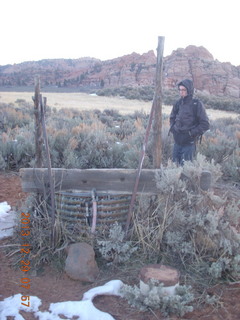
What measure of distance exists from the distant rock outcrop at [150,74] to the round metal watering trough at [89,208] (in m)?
54.5

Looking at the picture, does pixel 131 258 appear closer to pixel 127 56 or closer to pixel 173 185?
pixel 173 185

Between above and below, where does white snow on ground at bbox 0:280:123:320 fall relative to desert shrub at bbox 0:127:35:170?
below

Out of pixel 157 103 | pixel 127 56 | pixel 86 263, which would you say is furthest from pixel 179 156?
pixel 127 56

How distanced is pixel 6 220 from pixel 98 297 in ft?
6.83

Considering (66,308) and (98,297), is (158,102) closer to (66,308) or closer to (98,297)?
(98,297)

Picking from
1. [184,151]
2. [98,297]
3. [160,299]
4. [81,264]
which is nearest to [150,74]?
[184,151]

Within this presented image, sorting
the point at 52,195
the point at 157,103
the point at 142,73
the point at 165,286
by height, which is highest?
the point at 142,73

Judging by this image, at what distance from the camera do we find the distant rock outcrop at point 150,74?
6016cm

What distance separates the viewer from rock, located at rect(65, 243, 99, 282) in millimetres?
3426

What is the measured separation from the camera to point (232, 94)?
187 feet

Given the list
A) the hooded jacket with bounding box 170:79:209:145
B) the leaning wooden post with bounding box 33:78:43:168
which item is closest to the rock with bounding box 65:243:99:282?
the leaning wooden post with bounding box 33:78:43:168

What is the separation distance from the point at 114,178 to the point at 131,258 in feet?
3.03

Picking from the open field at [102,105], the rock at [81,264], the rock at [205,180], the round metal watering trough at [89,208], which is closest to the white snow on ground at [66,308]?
the rock at [81,264]

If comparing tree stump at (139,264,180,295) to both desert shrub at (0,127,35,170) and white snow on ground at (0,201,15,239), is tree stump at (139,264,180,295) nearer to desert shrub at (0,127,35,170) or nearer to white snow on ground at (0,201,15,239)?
white snow on ground at (0,201,15,239)
